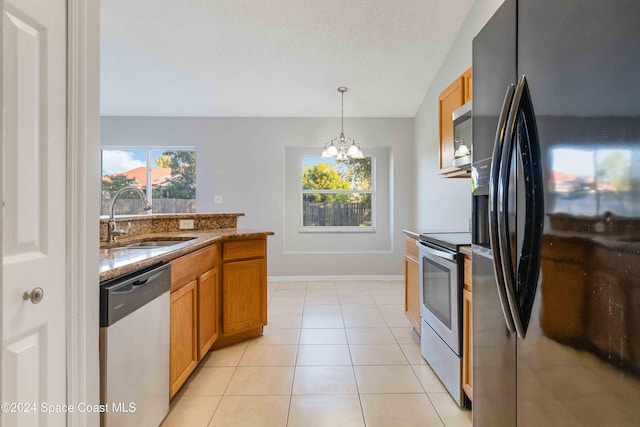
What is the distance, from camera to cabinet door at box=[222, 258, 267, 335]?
8.32 ft

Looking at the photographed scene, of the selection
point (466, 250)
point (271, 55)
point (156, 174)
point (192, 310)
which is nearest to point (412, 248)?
point (466, 250)

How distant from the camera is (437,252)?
6.45 feet

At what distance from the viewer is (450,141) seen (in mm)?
2459

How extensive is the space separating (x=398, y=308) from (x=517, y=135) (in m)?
2.94

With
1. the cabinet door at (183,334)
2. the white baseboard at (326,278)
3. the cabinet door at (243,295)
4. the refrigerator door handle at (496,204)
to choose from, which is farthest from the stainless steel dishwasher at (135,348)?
the white baseboard at (326,278)

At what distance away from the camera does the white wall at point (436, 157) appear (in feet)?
9.31

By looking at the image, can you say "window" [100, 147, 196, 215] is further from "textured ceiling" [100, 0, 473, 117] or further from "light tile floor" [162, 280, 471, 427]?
"light tile floor" [162, 280, 471, 427]

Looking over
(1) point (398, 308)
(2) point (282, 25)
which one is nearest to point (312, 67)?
(2) point (282, 25)

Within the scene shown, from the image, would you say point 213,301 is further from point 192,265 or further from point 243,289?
point 192,265

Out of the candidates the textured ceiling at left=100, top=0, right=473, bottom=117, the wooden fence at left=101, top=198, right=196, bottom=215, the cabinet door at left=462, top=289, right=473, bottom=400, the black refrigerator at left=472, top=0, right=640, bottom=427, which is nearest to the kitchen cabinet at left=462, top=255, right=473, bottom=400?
the cabinet door at left=462, top=289, right=473, bottom=400

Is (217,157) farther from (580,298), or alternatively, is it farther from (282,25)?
(580,298)

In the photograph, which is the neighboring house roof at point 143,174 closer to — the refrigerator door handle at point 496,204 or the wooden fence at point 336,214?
the wooden fence at point 336,214

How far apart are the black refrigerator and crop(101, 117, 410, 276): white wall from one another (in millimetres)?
3838

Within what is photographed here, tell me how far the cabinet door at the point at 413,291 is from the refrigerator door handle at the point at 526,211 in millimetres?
1642
